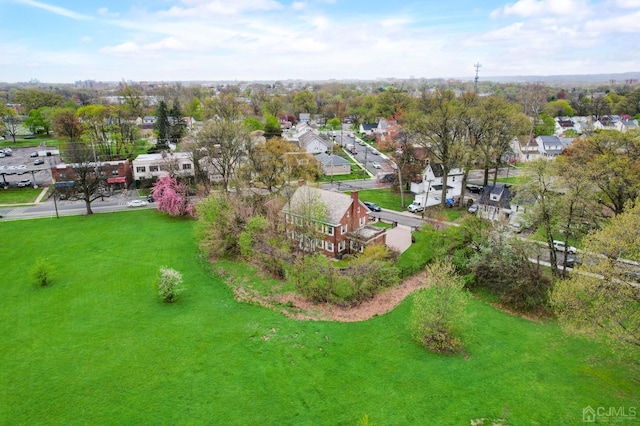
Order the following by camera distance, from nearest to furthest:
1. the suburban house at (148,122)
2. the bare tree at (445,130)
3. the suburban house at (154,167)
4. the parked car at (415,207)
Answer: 1. the bare tree at (445,130)
2. the parked car at (415,207)
3. the suburban house at (154,167)
4. the suburban house at (148,122)

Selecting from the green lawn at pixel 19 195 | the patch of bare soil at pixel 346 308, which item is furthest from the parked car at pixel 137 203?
the patch of bare soil at pixel 346 308

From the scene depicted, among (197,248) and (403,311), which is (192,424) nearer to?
(403,311)

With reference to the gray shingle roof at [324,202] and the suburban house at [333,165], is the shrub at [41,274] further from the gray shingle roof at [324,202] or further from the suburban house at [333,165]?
the suburban house at [333,165]

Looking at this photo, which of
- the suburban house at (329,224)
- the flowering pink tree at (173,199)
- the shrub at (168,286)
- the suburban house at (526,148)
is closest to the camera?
the shrub at (168,286)

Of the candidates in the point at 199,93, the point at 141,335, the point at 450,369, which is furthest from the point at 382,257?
the point at 199,93

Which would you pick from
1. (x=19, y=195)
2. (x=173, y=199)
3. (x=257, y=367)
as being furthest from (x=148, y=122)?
(x=257, y=367)

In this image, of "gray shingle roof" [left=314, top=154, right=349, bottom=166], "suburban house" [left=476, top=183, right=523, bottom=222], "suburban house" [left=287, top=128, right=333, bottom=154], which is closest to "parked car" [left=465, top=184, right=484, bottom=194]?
"suburban house" [left=476, top=183, right=523, bottom=222]
